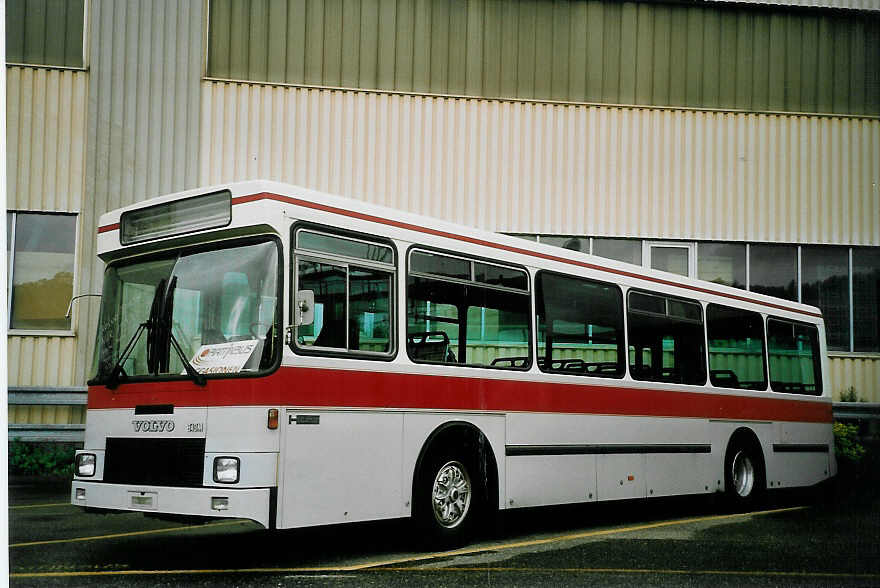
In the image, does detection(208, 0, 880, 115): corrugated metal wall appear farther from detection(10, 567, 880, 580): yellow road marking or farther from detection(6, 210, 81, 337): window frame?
detection(10, 567, 880, 580): yellow road marking

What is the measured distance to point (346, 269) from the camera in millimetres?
7922

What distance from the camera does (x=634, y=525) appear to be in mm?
10828

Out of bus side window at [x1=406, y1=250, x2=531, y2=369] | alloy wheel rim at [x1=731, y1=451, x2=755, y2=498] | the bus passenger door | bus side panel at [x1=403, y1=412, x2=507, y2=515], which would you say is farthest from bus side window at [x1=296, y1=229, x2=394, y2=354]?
alloy wheel rim at [x1=731, y1=451, x2=755, y2=498]

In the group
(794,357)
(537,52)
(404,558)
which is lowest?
(404,558)

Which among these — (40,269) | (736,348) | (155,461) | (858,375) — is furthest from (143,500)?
(858,375)

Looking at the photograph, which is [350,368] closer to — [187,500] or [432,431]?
[432,431]

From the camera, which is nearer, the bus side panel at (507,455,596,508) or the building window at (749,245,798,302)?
the bus side panel at (507,455,596,508)

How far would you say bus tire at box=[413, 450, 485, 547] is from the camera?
27.7 feet

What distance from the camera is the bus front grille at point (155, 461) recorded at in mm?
7313

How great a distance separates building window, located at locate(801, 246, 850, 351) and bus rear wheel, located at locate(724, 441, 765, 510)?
180 inches

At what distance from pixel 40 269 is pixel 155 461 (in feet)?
16.7

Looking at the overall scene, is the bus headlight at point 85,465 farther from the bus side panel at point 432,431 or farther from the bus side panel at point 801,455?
the bus side panel at point 801,455

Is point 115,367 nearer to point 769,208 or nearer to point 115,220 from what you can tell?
point 115,220

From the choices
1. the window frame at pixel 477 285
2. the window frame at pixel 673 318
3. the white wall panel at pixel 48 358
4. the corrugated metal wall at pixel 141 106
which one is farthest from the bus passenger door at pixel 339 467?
the window frame at pixel 673 318
